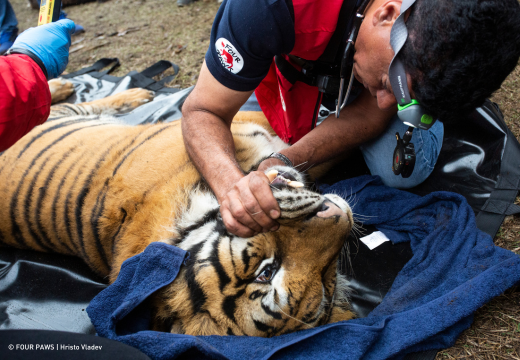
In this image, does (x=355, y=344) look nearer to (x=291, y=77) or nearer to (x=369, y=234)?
(x=369, y=234)

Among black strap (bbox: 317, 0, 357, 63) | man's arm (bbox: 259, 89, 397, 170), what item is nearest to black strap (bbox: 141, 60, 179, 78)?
man's arm (bbox: 259, 89, 397, 170)

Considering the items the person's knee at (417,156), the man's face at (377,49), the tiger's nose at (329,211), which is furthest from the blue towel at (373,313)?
the man's face at (377,49)

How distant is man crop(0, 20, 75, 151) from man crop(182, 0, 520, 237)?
0.78m

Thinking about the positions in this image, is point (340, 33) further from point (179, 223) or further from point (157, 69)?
point (157, 69)

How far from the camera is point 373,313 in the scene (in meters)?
1.87

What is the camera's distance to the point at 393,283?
2.06 metres

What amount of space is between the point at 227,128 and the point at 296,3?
79cm

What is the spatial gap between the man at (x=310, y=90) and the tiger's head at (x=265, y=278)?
192mm

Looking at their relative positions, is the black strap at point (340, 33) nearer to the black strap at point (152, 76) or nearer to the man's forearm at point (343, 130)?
the man's forearm at point (343, 130)

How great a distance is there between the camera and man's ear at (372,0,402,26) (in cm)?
151

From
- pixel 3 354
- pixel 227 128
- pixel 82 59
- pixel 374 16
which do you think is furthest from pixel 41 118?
pixel 82 59

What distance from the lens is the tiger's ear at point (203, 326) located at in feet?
5.55

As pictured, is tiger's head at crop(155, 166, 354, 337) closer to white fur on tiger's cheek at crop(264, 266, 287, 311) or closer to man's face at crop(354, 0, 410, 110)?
white fur on tiger's cheek at crop(264, 266, 287, 311)

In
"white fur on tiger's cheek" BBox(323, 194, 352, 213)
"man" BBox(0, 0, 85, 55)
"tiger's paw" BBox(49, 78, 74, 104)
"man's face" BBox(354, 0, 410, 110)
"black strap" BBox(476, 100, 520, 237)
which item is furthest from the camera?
"man" BBox(0, 0, 85, 55)
